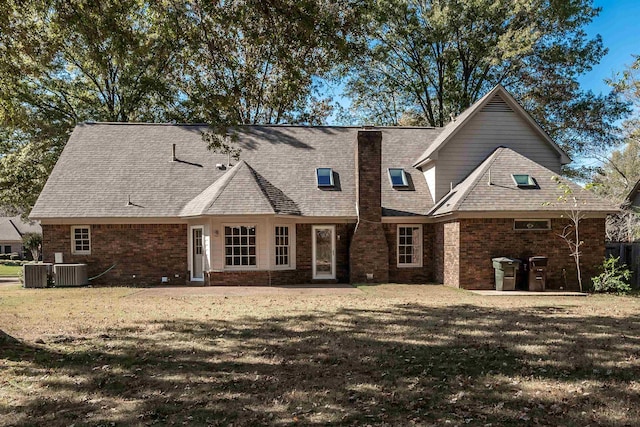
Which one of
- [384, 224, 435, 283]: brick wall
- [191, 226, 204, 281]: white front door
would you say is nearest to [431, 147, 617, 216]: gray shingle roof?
[384, 224, 435, 283]: brick wall

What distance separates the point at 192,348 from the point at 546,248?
1256 cm

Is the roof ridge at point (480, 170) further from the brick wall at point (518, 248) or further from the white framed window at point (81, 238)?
the white framed window at point (81, 238)

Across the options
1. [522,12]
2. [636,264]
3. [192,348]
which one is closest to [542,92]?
[522,12]

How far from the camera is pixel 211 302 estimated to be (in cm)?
1254

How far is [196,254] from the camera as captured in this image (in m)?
17.4

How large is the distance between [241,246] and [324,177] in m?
4.79

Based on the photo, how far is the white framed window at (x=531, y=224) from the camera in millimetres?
15305

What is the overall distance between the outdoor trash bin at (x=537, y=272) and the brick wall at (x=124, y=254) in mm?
12238

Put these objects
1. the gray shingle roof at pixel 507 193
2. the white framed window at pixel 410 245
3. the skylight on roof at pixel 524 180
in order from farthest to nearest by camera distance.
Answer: the white framed window at pixel 410 245 < the skylight on roof at pixel 524 180 < the gray shingle roof at pixel 507 193

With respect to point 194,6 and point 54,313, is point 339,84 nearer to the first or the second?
point 194,6

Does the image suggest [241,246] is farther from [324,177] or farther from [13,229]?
[13,229]

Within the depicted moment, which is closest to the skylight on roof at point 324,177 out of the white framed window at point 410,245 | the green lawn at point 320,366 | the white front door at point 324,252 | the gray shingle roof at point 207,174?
the gray shingle roof at point 207,174

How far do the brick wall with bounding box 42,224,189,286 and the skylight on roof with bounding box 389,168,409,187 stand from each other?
9.01 meters

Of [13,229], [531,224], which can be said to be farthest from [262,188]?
[13,229]
